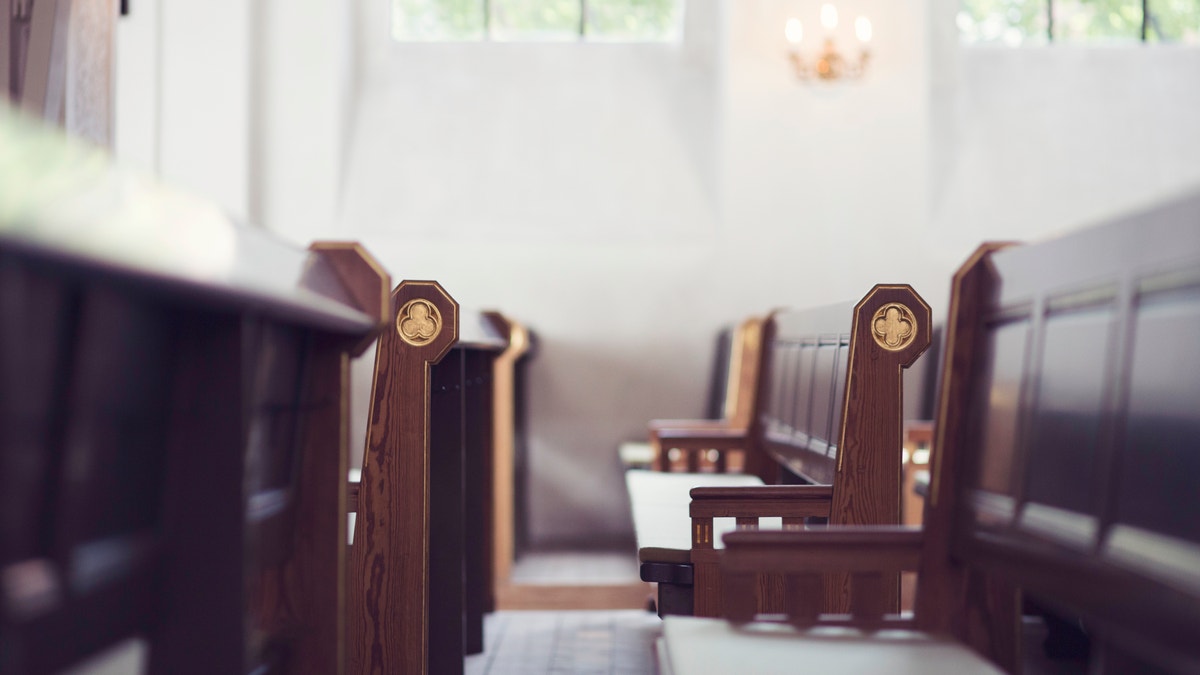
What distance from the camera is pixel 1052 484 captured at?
1.36 meters

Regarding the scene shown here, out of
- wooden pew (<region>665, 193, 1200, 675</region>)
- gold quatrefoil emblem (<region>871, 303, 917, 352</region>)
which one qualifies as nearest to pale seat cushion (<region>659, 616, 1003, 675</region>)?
wooden pew (<region>665, 193, 1200, 675</region>)

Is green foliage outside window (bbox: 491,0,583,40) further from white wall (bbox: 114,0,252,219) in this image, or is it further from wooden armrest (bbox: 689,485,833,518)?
wooden armrest (bbox: 689,485,833,518)

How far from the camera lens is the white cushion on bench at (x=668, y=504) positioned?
2.42 metres

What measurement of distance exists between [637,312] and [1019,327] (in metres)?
4.42

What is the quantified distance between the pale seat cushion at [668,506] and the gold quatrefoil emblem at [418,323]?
26.8 inches

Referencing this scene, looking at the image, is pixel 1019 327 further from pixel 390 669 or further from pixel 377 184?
pixel 377 184

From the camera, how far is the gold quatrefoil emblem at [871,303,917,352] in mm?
2293

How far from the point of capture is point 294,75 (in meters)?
5.79

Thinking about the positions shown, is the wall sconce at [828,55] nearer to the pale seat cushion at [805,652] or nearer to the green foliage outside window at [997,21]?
the green foliage outside window at [997,21]

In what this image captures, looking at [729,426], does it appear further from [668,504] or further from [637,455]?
[668,504]

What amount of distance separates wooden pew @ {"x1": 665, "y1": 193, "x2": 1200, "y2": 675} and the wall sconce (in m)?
4.29

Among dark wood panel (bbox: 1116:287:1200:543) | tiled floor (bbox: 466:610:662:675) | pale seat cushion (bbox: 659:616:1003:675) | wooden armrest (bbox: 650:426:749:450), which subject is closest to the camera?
dark wood panel (bbox: 1116:287:1200:543)

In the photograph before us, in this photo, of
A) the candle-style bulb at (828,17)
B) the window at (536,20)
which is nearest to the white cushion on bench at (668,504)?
the candle-style bulb at (828,17)

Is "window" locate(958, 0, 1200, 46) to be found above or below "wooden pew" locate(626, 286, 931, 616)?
above
